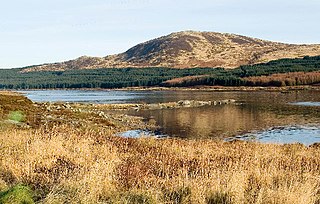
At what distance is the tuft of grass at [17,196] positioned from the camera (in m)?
8.48

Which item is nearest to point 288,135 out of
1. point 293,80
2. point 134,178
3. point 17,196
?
point 134,178

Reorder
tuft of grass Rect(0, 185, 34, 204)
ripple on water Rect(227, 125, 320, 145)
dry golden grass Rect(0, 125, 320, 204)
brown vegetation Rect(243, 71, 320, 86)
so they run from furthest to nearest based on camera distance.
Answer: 1. brown vegetation Rect(243, 71, 320, 86)
2. ripple on water Rect(227, 125, 320, 145)
3. dry golden grass Rect(0, 125, 320, 204)
4. tuft of grass Rect(0, 185, 34, 204)

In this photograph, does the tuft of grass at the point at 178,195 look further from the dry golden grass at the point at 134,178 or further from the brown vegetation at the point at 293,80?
the brown vegetation at the point at 293,80

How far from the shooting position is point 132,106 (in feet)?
295

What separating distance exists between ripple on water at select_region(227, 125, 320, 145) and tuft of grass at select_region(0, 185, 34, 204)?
108 feet

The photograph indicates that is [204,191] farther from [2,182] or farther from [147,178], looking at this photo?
[2,182]

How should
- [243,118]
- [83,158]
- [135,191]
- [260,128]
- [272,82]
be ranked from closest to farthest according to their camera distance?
1. [135,191]
2. [83,158]
3. [260,128]
4. [243,118]
5. [272,82]

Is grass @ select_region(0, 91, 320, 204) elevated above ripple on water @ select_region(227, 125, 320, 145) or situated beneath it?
elevated above

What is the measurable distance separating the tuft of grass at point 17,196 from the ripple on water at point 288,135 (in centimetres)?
3299

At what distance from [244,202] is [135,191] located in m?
2.63

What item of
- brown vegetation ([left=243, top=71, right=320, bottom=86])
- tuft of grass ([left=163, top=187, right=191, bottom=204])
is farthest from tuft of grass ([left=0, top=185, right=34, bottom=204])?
brown vegetation ([left=243, top=71, right=320, bottom=86])

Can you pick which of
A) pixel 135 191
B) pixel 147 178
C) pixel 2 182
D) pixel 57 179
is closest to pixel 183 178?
pixel 147 178

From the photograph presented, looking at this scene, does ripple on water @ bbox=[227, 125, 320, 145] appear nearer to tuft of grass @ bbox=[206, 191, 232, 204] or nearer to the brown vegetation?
tuft of grass @ bbox=[206, 191, 232, 204]

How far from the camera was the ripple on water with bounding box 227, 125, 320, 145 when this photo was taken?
41.0m
